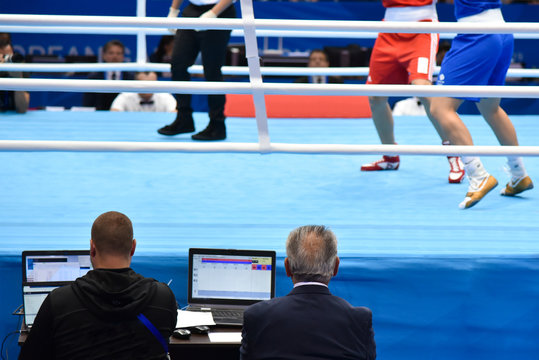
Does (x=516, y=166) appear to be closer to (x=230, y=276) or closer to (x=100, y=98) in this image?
(x=230, y=276)

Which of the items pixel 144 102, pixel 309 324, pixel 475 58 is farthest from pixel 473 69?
pixel 144 102

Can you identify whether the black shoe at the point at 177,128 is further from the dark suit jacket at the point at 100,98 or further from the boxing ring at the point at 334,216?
the dark suit jacket at the point at 100,98

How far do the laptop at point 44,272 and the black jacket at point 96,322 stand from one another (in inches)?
20.9

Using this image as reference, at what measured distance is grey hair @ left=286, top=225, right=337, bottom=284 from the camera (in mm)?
1751

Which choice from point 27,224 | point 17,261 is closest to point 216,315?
point 17,261

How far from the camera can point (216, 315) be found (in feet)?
7.50

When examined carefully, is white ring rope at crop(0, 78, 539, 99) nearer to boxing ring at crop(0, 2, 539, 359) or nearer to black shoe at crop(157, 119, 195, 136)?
boxing ring at crop(0, 2, 539, 359)

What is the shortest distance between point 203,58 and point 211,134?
421mm

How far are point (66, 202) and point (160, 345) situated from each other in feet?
4.60

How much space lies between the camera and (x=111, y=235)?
177 centimetres

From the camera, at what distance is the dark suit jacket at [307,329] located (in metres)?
1.63

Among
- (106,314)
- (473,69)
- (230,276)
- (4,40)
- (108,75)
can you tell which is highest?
(4,40)

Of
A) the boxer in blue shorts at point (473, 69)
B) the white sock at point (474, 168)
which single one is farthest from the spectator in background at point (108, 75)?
the white sock at point (474, 168)

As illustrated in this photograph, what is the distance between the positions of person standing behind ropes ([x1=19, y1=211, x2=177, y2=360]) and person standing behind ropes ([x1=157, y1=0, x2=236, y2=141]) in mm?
2039
